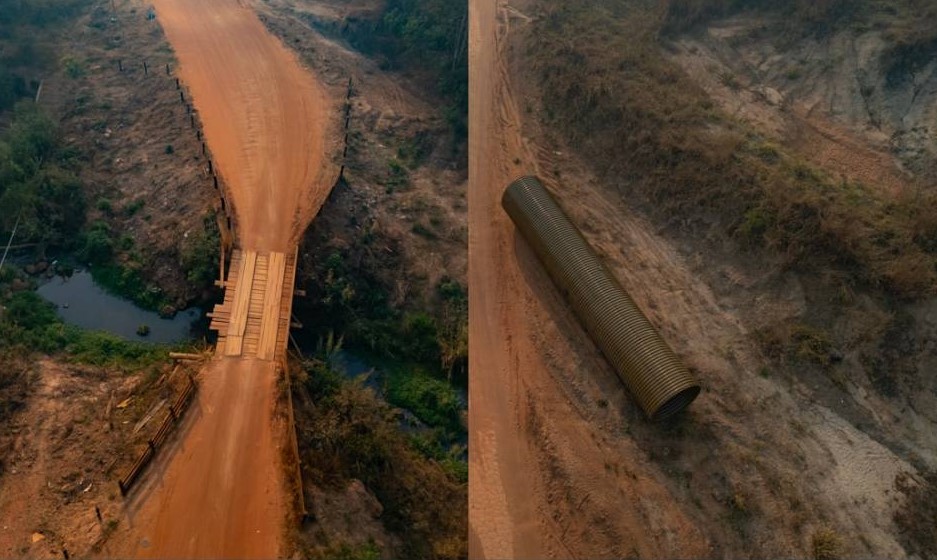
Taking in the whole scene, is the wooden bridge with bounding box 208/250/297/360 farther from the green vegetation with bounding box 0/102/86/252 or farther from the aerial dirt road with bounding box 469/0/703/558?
the green vegetation with bounding box 0/102/86/252

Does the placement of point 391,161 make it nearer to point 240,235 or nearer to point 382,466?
point 240,235

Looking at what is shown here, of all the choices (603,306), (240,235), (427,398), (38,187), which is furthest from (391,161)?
(38,187)

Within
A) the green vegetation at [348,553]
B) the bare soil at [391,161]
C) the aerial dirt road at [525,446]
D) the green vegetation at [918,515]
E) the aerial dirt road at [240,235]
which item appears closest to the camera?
the green vegetation at [348,553]

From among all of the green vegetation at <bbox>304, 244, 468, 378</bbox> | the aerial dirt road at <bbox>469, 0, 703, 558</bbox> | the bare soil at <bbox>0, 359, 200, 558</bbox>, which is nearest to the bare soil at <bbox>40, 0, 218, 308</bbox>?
the bare soil at <bbox>0, 359, 200, 558</bbox>

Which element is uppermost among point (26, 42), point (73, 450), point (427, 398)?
point (26, 42)

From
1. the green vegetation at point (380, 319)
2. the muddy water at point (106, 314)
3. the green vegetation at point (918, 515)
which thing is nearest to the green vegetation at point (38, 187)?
the muddy water at point (106, 314)

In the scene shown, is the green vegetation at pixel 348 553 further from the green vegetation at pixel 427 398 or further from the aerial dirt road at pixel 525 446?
the green vegetation at pixel 427 398

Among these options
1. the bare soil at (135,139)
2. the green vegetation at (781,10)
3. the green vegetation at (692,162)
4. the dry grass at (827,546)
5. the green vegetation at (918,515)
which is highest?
the green vegetation at (781,10)
